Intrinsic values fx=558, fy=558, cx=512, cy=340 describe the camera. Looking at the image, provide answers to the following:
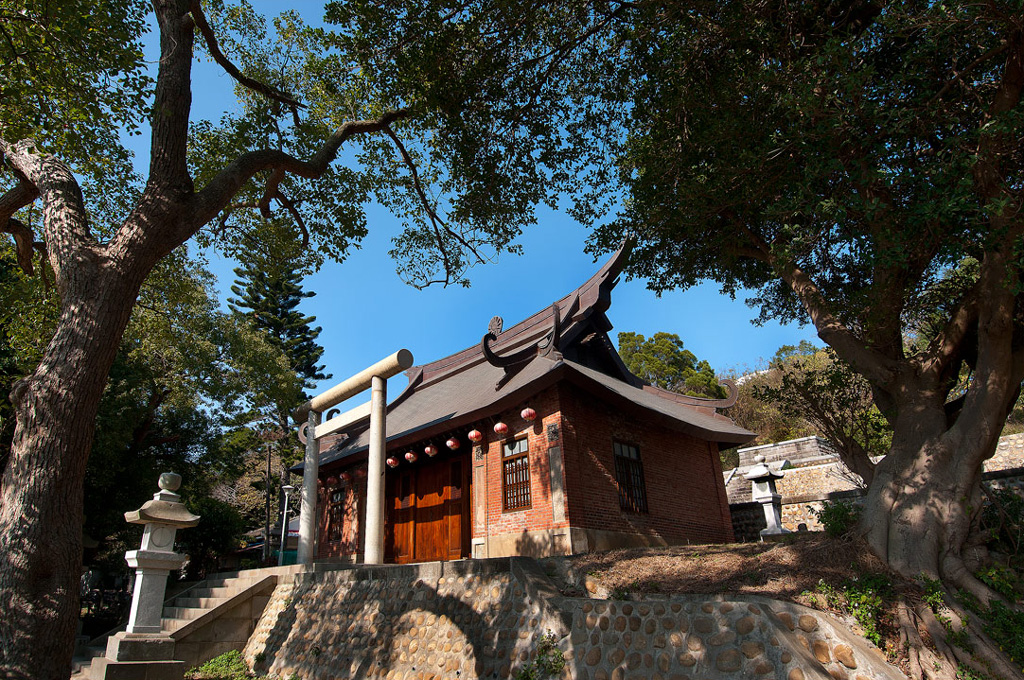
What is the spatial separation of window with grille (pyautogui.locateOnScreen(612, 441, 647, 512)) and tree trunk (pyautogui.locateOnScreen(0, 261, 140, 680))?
28.8 ft

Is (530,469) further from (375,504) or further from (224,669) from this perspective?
(224,669)

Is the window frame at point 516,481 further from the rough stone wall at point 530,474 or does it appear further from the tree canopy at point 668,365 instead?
the tree canopy at point 668,365

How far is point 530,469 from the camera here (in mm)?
10781

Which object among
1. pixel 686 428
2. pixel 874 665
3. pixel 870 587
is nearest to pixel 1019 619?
pixel 870 587

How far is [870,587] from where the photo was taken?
5.21m

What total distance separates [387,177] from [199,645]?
884cm

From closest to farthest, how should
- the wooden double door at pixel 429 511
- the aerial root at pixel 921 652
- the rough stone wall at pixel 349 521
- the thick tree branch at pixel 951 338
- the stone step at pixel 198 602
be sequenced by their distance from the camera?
the aerial root at pixel 921 652 < the thick tree branch at pixel 951 338 < the stone step at pixel 198 602 < the wooden double door at pixel 429 511 < the rough stone wall at pixel 349 521

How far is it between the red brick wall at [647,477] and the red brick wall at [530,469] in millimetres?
438

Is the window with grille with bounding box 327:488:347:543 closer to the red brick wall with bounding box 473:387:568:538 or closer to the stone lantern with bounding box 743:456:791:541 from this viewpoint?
the red brick wall with bounding box 473:387:568:538

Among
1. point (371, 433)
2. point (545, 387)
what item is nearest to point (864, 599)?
point (545, 387)

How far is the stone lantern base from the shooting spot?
288 inches

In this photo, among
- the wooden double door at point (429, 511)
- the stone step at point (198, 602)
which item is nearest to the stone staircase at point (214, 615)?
the stone step at point (198, 602)

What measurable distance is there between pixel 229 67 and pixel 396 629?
8491 mm

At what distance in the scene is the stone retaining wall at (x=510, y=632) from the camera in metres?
4.55
